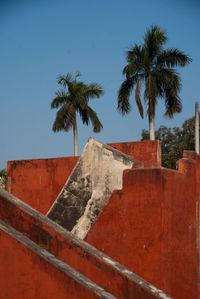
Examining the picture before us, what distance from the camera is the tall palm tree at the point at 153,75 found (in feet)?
48.3

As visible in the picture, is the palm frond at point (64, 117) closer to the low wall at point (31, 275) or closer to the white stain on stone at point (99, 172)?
the white stain on stone at point (99, 172)

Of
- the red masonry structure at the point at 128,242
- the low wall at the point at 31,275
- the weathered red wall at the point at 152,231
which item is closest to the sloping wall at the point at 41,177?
the red masonry structure at the point at 128,242

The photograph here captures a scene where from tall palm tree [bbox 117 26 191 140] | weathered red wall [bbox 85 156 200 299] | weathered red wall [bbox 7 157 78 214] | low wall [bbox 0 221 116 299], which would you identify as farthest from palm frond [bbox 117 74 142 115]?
low wall [bbox 0 221 116 299]

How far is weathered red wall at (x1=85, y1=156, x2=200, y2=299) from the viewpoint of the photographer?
6.28 m

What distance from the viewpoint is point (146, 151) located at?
8891 millimetres

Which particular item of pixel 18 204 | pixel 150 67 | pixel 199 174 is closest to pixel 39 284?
pixel 18 204

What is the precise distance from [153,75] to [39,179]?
6579mm

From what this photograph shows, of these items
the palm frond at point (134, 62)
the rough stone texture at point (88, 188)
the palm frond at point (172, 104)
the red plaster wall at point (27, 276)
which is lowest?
the red plaster wall at point (27, 276)

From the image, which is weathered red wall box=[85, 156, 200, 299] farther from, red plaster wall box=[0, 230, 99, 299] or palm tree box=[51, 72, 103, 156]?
palm tree box=[51, 72, 103, 156]

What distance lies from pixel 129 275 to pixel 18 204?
166cm

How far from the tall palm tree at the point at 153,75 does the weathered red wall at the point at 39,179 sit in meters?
5.21

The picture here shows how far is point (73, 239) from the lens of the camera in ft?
17.7

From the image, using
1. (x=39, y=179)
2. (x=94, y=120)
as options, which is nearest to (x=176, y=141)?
(x=94, y=120)

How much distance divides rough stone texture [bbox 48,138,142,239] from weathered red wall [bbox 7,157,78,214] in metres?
2.24
